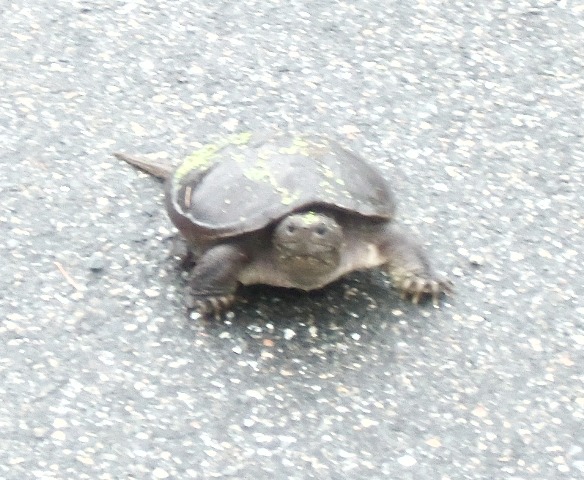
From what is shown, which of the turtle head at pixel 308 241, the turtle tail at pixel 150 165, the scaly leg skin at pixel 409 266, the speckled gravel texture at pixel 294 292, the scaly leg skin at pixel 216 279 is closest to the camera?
the speckled gravel texture at pixel 294 292

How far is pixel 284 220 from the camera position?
2527mm

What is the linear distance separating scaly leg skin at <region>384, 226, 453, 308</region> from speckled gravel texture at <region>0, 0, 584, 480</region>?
6cm

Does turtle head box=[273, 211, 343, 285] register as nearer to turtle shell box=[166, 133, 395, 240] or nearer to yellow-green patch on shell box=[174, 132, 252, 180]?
turtle shell box=[166, 133, 395, 240]

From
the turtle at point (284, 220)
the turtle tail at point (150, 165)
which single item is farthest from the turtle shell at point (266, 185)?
the turtle tail at point (150, 165)

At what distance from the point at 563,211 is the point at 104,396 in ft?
5.09

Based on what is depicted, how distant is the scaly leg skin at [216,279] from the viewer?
2.63 m

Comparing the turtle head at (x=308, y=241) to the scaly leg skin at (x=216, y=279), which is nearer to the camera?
the turtle head at (x=308, y=241)

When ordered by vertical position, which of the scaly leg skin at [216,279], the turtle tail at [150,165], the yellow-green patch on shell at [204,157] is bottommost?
the turtle tail at [150,165]

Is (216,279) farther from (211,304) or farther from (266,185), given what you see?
(266,185)

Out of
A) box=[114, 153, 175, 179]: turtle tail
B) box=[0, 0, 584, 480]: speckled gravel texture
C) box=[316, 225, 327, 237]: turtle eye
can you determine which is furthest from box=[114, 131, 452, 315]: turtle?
box=[114, 153, 175, 179]: turtle tail

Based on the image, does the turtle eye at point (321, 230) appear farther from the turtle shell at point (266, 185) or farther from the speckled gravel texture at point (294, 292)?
the speckled gravel texture at point (294, 292)

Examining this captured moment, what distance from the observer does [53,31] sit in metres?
3.94

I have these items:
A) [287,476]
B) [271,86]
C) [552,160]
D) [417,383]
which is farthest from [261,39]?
[287,476]

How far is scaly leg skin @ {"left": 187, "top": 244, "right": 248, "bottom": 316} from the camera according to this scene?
2.63 meters
